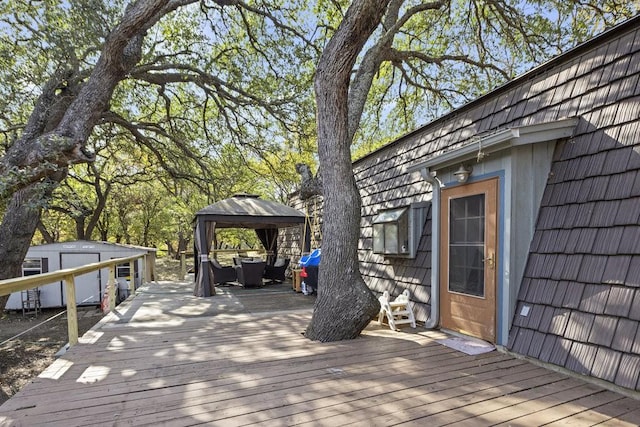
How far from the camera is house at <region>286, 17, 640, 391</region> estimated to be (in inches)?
92.7

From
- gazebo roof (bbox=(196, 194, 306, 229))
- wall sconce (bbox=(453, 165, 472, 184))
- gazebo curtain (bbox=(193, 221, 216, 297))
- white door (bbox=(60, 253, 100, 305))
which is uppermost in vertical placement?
wall sconce (bbox=(453, 165, 472, 184))

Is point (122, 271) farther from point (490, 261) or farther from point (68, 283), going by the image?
point (490, 261)

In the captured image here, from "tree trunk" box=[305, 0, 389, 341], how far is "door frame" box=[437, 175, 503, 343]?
84 centimetres

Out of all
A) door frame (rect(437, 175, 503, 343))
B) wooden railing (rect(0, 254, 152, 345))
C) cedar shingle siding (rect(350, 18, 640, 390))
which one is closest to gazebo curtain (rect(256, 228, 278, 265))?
wooden railing (rect(0, 254, 152, 345))

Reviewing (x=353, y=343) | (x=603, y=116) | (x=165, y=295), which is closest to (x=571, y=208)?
(x=603, y=116)

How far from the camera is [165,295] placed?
707 centimetres

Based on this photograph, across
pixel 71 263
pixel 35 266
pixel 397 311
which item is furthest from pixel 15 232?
pixel 35 266

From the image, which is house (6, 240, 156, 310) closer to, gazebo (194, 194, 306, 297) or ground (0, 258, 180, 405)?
ground (0, 258, 180, 405)

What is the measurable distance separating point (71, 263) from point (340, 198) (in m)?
11.4

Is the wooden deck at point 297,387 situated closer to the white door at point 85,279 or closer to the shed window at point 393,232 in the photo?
the shed window at point 393,232

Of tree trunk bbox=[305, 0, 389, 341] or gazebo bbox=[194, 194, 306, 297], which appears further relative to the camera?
gazebo bbox=[194, 194, 306, 297]

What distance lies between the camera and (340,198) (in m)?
3.83

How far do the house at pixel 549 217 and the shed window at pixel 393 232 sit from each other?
305 millimetres

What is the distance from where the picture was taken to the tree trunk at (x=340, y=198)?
11.8 feet
